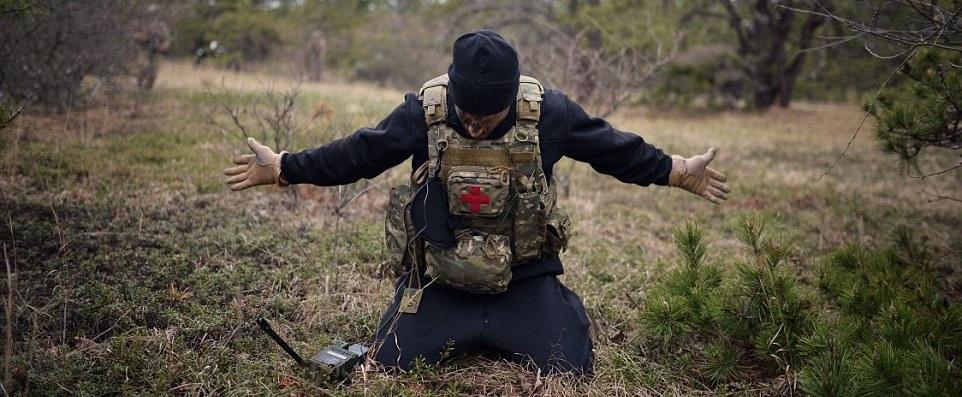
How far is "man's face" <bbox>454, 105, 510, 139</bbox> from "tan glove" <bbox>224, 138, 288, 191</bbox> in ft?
2.49

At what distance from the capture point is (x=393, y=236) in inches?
101

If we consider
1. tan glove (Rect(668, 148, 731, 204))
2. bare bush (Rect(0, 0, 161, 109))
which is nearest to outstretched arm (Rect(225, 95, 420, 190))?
tan glove (Rect(668, 148, 731, 204))

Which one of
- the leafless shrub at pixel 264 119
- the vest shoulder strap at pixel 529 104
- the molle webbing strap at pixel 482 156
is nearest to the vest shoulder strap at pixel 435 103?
the molle webbing strap at pixel 482 156

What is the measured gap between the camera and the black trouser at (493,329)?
101 inches

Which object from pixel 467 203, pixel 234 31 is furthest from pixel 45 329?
pixel 234 31

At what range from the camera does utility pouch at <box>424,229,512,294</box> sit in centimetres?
240

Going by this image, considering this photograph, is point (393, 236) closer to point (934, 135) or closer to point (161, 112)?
point (934, 135)

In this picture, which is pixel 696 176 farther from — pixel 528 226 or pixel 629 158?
pixel 528 226

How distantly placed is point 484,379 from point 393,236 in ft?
2.10

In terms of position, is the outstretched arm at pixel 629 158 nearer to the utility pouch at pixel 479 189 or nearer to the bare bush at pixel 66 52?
the utility pouch at pixel 479 189

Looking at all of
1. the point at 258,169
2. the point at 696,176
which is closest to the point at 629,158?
the point at 696,176

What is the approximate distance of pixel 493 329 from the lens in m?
2.61

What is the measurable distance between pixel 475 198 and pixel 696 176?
37.6 inches

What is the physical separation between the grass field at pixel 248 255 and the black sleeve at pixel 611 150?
0.71 m
